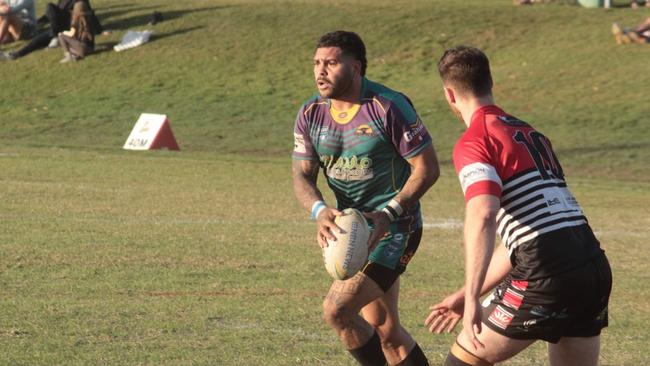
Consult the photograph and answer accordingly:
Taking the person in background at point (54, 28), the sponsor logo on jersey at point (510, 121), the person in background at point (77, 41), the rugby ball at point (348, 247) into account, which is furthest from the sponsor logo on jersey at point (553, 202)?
Result: the person in background at point (77, 41)

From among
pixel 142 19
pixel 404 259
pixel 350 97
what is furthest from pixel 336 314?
pixel 142 19

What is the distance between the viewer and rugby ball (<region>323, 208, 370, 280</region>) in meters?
7.26

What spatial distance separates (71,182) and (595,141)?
1226 cm

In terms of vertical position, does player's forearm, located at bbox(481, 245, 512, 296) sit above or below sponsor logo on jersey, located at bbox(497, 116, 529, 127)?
below

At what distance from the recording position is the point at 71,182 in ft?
62.0

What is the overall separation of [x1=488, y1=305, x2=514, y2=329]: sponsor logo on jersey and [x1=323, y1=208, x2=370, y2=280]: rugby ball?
4.51 ft

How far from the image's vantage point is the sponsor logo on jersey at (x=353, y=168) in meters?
7.72

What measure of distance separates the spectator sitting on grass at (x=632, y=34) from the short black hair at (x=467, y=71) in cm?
3048

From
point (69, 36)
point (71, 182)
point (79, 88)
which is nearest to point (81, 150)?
point (71, 182)

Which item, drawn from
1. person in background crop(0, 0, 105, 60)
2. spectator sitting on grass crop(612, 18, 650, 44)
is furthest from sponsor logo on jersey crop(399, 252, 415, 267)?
person in background crop(0, 0, 105, 60)

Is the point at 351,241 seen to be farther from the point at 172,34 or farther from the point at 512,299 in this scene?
the point at 172,34

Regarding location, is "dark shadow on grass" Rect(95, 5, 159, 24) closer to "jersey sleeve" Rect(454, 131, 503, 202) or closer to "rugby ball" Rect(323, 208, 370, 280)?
"rugby ball" Rect(323, 208, 370, 280)

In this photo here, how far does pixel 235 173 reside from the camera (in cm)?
2112

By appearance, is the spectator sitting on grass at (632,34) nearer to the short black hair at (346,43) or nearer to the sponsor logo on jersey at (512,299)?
the short black hair at (346,43)
